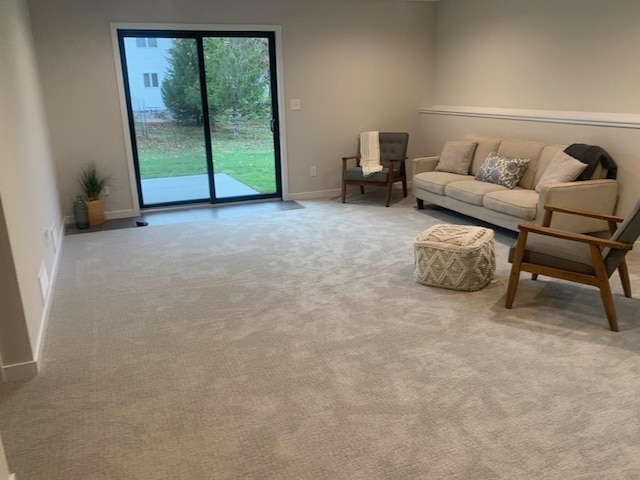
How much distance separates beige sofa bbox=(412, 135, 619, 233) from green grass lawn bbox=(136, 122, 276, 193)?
195 centimetres

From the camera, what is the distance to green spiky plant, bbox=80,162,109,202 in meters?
5.29

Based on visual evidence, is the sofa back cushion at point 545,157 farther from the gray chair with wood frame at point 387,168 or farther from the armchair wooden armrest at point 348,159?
the armchair wooden armrest at point 348,159

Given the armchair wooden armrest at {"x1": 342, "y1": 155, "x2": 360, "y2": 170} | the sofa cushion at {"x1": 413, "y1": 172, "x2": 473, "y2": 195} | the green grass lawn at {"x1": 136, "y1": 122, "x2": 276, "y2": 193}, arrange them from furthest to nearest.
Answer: the armchair wooden armrest at {"x1": 342, "y1": 155, "x2": 360, "y2": 170} < the green grass lawn at {"x1": 136, "y1": 122, "x2": 276, "y2": 193} < the sofa cushion at {"x1": 413, "y1": 172, "x2": 473, "y2": 195}

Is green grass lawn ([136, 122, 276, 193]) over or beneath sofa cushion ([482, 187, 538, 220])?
over

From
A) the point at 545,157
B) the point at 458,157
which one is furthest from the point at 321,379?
the point at 458,157

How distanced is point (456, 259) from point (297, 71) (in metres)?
3.62

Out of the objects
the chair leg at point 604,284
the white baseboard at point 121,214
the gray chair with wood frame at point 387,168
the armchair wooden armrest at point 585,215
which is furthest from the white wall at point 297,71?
the chair leg at point 604,284

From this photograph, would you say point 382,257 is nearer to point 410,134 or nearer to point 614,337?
point 614,337

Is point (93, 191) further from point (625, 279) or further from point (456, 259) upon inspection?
point (625, 279)

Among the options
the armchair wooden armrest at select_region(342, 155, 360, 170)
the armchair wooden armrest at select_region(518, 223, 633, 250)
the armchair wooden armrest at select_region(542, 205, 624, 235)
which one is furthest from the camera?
the armchair wooden armrest at select_region(342, 155, 360, 170)

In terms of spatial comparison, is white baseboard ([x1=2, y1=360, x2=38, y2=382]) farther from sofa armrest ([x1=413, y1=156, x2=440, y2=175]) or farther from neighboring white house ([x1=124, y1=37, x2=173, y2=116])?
sofa armrest ([x1=413, y1=156, x2=440, y2=175])

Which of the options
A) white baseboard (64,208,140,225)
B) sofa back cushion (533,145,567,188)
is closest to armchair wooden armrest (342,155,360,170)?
sofa back cushion (533,145,567,188)

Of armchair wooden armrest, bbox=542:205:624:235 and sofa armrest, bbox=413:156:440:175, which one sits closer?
armchair wooden armrest, bbox=542:205:624:235

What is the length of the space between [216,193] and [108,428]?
4.28 m
